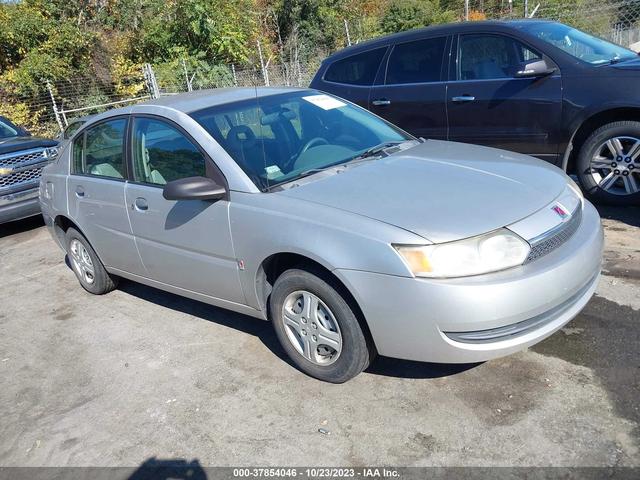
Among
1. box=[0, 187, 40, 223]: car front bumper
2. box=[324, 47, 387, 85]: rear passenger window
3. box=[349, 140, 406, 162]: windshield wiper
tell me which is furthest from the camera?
box=[0, 187, 40, 223]: car front bumper

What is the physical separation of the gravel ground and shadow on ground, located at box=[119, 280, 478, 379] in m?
0.01

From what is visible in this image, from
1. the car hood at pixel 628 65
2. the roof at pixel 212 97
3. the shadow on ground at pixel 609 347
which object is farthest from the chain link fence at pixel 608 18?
the shadow on ground at pixel 609 347

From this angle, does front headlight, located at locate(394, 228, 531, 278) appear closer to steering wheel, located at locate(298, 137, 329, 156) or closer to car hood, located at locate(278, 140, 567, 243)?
car hood, located at locate(278, 140, 567, 243)

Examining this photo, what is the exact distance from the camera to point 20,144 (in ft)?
26.2

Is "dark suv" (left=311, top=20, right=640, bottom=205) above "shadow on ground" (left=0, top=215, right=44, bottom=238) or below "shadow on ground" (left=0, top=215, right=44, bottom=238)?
above

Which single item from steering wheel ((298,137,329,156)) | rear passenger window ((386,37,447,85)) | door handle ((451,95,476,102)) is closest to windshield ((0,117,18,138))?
rear passenger window ((386,37,447,85))

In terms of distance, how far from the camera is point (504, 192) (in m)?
3.07

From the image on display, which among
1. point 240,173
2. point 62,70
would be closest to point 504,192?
point 240,173

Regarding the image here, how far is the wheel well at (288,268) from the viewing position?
2947 mm

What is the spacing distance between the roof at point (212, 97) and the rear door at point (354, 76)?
2352 millimetres

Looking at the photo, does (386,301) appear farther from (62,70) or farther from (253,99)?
(62,70)

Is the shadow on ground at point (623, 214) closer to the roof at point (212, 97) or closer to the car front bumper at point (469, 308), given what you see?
the car front bumper at point (469, 308)

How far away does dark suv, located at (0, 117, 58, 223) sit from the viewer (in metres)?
7.54

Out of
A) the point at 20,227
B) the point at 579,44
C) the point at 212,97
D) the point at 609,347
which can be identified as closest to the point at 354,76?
the point at 579,44
